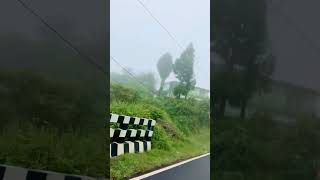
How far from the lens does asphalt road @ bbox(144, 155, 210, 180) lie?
10.7 ft

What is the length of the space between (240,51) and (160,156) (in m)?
1.99

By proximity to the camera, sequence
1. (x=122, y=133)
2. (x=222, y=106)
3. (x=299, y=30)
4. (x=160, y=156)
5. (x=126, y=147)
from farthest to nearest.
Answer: (x=122, y=133) → (x=126, y=147) → (x=160, y=156) → (x=222, y=106) → (x=299, y=30)

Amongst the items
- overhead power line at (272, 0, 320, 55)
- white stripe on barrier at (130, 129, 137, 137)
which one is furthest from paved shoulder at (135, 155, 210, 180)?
white stripe on barrier at (130, 129, 137, 137)

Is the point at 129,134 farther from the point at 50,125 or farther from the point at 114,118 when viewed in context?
the point at 50,125

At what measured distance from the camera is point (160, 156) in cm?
418

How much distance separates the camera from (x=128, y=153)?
5.04 metres

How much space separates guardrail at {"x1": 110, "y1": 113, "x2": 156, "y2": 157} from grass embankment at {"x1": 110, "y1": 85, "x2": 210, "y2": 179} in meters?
0.07

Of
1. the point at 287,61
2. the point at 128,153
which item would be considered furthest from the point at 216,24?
the point at 128,153

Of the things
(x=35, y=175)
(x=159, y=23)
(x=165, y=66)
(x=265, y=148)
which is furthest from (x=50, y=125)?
(x=265, y=148)

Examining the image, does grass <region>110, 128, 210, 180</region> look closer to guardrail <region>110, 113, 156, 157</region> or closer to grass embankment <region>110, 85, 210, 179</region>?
grass embankment <region>110, 85, 210, 179</region>

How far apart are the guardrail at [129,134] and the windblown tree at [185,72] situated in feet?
2.73

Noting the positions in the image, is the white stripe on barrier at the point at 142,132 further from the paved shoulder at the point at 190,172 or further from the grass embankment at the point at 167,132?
the paved shoulder at the point at 190,172

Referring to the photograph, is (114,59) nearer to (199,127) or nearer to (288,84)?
(199,127)

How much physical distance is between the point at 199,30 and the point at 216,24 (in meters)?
0.54
